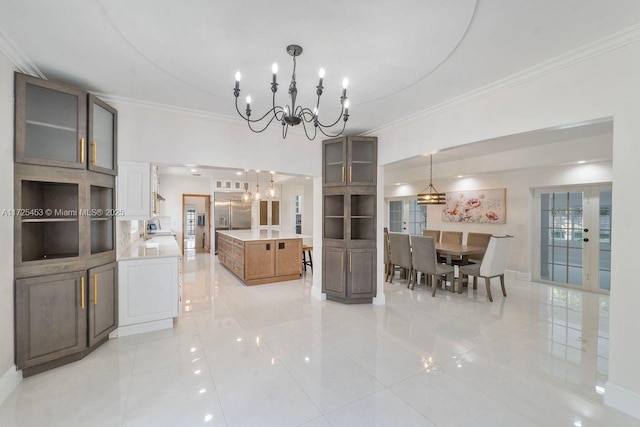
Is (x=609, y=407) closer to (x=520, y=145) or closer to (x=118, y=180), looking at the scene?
(x=520, y=145)

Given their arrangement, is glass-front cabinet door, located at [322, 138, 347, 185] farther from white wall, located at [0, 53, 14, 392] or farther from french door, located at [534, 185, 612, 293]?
french door, located at [534, 185, 612, 293]

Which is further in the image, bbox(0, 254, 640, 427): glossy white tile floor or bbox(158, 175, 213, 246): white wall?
bbox(158, 175, 213, 246): white wall

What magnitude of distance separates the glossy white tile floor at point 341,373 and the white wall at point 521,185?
1925 mm

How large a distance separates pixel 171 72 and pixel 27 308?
7.64 ft

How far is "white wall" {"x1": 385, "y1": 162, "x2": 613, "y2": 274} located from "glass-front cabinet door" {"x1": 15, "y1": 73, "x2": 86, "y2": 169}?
7001 millimetres

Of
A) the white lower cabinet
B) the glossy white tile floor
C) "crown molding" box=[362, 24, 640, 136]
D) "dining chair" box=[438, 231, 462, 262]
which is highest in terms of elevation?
"crown molding" box=[362, 24, 640, 136]

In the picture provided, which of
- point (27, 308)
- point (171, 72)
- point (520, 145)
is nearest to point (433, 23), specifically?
point (171, 72)

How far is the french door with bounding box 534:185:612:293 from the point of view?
5004mm

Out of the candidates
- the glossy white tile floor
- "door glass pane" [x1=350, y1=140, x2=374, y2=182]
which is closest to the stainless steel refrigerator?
the glossy white tile floor

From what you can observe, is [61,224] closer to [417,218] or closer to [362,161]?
[362,161]

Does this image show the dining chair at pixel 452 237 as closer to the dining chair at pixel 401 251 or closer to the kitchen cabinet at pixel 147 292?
the dining chair at pixel 401 251

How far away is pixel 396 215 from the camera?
886 cm

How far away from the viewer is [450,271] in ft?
16.0

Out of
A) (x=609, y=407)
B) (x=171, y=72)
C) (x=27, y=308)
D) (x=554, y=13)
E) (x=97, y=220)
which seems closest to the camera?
(x=554, y=13)
